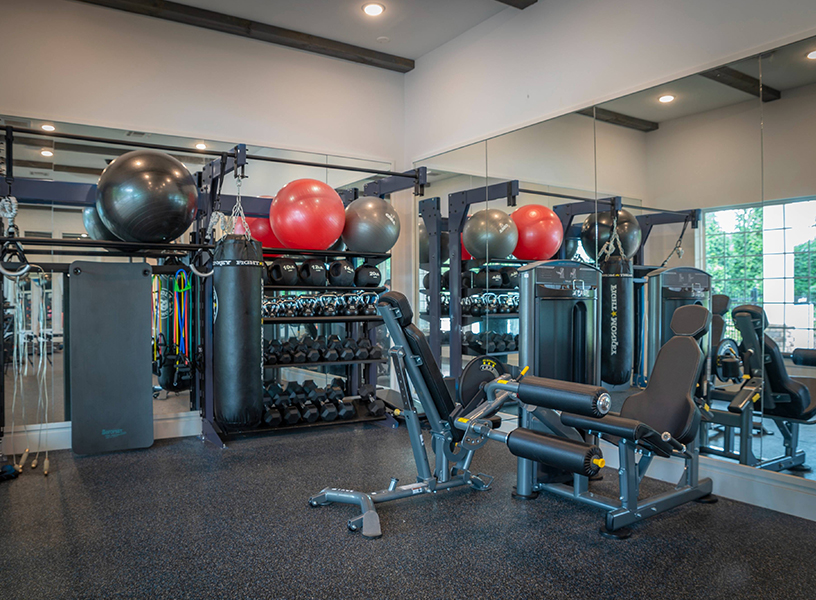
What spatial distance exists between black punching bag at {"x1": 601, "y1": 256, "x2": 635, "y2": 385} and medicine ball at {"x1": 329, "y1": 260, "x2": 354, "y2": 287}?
6.88 ft

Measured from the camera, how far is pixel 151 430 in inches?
165

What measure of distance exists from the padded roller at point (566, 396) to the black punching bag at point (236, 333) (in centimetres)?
234

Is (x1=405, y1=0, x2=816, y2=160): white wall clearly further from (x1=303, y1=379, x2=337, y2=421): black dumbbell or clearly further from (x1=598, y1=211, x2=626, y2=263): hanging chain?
(x1=303, y1=379, x2=337, y2=421): black dumbbell

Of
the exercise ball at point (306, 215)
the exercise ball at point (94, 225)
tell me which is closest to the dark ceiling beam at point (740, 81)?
the exercise ball at point (306, 215)

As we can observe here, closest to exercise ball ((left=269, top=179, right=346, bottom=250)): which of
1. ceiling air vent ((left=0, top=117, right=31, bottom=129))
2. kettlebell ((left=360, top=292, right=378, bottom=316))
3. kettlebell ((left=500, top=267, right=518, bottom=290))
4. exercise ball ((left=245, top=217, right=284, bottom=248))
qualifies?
exercise ball ((left=245, top=217, right=284, bottom=248))

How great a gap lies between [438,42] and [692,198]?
3.16 meters

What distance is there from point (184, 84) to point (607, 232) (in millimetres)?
3666

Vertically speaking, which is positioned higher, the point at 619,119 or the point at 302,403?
the point at 619,119

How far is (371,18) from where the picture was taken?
5.05m

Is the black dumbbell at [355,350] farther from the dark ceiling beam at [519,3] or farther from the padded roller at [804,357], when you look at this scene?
the padded roller at [804,357]

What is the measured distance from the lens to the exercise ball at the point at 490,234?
14.8 ft

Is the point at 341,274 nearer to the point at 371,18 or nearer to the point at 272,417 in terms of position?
the point at 272,417

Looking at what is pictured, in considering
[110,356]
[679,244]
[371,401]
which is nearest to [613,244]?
[679,244]

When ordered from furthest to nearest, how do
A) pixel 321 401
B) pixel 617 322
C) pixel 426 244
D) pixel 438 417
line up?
1. pixel 426 244
2. pixel 321 401
3. pixel 617 322
4. pixel 438 417
